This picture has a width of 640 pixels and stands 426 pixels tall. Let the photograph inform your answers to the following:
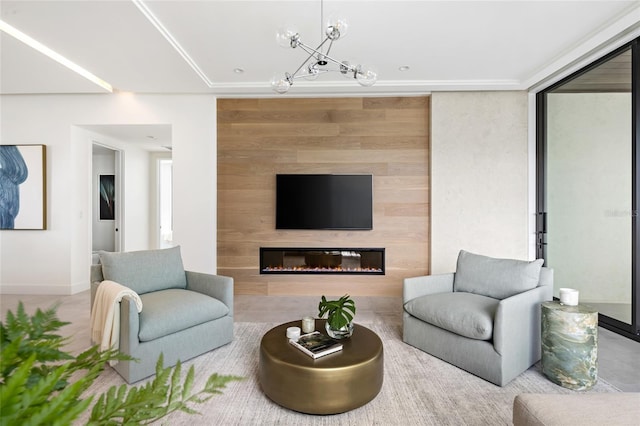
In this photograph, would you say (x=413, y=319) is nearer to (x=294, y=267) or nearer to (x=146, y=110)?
(x=294, y=267)

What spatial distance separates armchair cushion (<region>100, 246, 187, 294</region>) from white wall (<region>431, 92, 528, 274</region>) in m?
3.17

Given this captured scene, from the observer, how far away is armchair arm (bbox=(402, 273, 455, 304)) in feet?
9.41

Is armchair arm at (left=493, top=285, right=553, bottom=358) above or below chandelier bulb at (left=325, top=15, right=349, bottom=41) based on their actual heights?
below

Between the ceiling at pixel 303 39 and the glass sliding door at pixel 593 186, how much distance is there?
15.1 inches

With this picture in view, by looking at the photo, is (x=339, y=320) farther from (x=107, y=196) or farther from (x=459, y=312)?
(x=107, y=196)

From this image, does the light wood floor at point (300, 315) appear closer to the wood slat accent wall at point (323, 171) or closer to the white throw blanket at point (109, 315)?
the wood slat accent wall at point (323, 171)

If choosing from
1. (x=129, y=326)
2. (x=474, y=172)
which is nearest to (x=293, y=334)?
(x=129, y=326)

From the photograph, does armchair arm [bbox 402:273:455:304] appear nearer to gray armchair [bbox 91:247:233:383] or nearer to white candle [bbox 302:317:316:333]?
white candle [bbox 302:317:316:333]

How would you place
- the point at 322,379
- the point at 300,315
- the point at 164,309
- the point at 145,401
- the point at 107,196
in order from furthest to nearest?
the point at 107,196 → the point at 300,315 → the point at 164,309 → the point at 322,379 → the point at 145,401

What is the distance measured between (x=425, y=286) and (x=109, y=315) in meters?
2.54

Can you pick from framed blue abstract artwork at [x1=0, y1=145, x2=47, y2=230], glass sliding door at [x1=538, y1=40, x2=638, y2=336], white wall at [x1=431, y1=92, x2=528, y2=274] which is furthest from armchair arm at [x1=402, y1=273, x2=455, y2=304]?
framed blue abstract artwork at [x1=0, y1=145, x2=47, y2=230]

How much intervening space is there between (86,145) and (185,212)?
6.07 ft

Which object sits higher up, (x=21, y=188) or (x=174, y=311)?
(x=21, y=188)

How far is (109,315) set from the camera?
222 cm
